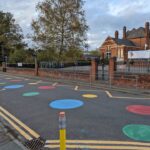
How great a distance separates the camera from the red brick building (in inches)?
2227

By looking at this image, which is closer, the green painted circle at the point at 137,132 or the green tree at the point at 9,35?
the green painted circle at the point at 137,132

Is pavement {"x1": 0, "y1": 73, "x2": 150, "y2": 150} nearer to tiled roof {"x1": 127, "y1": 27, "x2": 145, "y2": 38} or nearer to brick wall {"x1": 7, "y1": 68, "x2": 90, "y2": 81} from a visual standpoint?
brick wall {"x1": 7, "y1": 68, "x2": 90, "y2": 81}

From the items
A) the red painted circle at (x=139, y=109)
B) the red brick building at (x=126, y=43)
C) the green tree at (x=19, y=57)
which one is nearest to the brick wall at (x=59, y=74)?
the green tree at (x=19, y=57)

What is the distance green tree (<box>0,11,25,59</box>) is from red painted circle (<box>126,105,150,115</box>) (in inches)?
1594

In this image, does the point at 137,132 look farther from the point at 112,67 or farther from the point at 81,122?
the point at 112,67

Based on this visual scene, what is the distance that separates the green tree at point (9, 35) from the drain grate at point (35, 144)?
4212 cm

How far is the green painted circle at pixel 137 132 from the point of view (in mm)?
5121

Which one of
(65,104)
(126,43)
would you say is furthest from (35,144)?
(126,43)

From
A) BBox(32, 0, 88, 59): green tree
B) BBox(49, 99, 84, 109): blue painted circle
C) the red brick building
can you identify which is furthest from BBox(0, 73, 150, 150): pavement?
the red brick building

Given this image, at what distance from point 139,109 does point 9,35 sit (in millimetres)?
44948

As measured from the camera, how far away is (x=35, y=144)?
4.86 metres

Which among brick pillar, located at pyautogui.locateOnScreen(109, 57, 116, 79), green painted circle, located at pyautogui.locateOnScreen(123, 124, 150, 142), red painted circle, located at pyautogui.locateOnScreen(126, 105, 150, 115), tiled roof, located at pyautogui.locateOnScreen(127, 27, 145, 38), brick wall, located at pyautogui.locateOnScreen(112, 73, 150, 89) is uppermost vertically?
tiled roof, located at pyautogui.locateOnScreen(127, 27, 145, 38)

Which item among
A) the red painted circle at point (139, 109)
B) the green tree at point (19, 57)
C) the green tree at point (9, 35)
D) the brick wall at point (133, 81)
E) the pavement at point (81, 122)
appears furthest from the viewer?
the green tree at point (9, 35)

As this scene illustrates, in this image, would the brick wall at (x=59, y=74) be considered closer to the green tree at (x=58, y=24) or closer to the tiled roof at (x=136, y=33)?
the green tree at (x=58, y=24)
